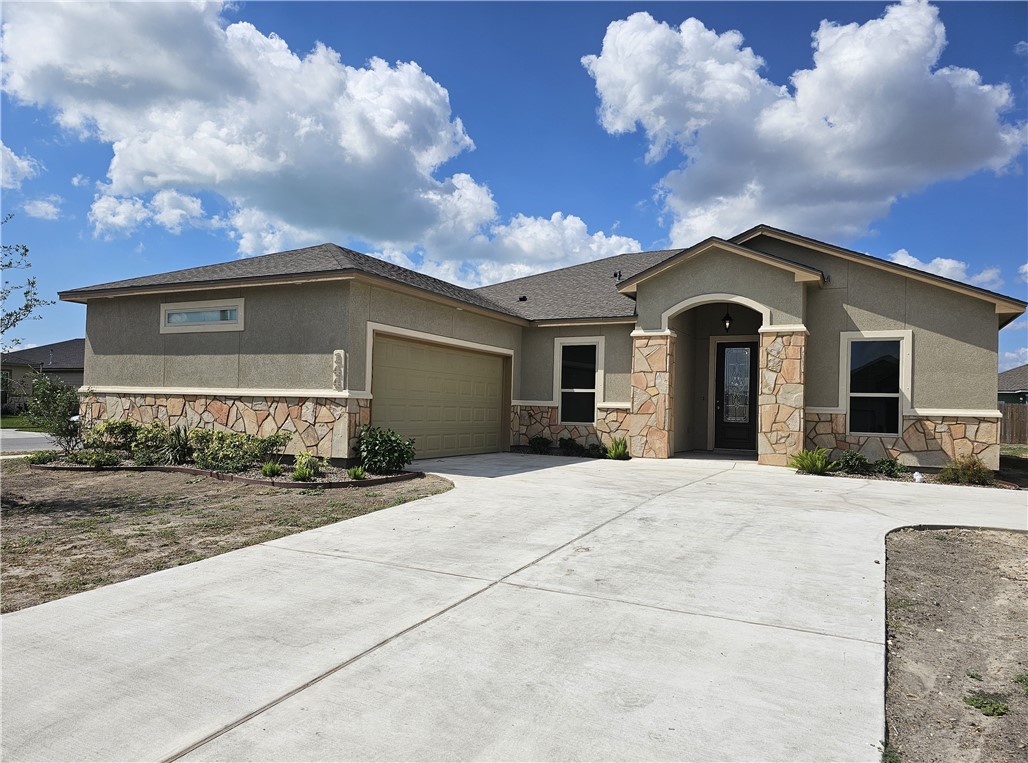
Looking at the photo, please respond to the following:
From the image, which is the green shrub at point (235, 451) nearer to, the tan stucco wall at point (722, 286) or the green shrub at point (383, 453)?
the green shrub at point (383, 453)

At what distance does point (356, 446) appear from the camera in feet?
37.0

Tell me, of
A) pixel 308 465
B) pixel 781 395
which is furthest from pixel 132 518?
pixel 781 395

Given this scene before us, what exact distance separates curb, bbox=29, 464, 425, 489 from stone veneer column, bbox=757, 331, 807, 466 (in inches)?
295

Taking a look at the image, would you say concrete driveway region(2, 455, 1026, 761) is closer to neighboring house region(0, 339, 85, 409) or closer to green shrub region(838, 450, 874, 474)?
green shrub region(838, 450, 874, 474)

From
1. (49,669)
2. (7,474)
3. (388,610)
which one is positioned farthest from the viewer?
(7,474)

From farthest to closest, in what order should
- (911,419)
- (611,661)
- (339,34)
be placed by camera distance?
(911,419) < (339,34) < (611,661)

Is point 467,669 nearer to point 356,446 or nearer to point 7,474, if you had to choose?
point 356,446

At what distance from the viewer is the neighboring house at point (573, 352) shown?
11.8 meters

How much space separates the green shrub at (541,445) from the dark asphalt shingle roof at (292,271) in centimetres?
350

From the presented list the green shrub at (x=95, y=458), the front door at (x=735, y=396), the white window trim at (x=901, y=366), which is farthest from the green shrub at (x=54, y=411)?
the white window trim at (x=901, y=366)

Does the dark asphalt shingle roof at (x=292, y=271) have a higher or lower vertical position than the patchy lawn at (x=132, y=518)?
higher

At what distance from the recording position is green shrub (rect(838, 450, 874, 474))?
41.3 ft

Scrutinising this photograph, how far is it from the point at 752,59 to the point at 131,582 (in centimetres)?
1447

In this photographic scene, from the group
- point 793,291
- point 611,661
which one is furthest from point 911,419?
point 611,661
